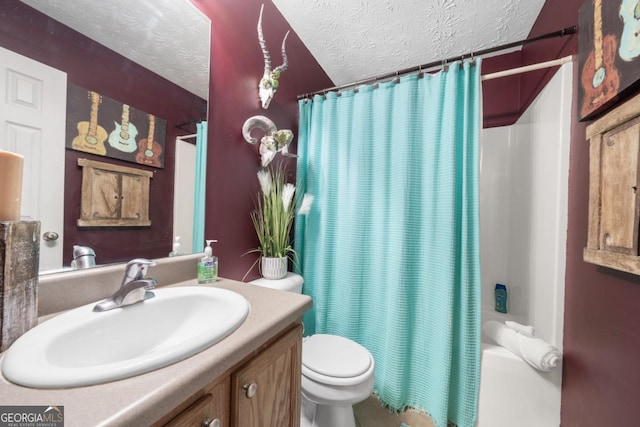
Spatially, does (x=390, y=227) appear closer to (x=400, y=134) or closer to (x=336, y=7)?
(x=400, y=134)

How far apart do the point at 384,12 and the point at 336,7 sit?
0.28m

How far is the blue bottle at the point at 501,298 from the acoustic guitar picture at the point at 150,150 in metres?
2.17

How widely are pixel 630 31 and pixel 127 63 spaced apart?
147 cm

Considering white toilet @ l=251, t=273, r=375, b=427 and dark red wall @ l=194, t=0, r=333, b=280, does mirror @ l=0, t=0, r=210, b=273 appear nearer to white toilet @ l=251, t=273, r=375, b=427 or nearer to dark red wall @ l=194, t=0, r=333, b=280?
dark red wall @ l=194, t=0, r=333, b=280

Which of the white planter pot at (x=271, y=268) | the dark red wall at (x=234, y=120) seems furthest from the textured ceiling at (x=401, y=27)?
the white planter pot at (x=271, y=268)

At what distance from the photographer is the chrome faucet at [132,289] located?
60 centimetres

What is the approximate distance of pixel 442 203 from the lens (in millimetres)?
1161

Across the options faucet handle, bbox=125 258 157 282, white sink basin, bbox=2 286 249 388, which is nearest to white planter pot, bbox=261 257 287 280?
white sink basin, bbox=2 286 249 388

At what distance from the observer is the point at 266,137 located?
1.26 m

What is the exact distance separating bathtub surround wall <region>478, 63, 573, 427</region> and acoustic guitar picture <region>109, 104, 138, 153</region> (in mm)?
1714

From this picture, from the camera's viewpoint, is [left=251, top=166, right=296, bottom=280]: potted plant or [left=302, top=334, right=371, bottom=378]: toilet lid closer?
[left=302, top=334, right=371, bottom=378]: toilet lid

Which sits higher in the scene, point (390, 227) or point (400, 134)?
point (400, 134)

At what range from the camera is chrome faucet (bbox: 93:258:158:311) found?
23.6 inches

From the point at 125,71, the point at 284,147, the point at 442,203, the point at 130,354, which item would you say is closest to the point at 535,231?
the point at 442,203
